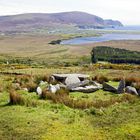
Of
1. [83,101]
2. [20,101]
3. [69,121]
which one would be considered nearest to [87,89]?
[83,101]

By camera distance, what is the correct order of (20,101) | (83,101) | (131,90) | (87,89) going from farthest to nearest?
(87,89)
(131,90)
(83,101)
(20,101)

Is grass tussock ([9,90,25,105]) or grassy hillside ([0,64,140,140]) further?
grass tussock ([9,90,25,105])

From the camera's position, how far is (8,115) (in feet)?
50.3

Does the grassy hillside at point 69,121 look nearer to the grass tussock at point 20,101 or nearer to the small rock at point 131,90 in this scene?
the grass tussock at point 20,101

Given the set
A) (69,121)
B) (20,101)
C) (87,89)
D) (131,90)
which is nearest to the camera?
(69,121)

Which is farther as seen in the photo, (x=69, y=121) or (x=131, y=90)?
(x=131, y=90)

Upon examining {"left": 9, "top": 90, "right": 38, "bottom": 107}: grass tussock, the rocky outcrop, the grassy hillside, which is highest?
{"left": 9, "top": 90, "right": 38, "bottom": 107}: grass tussock

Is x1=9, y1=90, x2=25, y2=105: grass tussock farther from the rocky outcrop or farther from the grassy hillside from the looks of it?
the rocky outcrop

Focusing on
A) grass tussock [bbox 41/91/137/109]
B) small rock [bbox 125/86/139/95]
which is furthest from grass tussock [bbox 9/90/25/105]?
small rock [bbox 125/86/139/95]

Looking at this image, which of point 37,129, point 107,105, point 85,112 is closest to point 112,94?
point 107,105

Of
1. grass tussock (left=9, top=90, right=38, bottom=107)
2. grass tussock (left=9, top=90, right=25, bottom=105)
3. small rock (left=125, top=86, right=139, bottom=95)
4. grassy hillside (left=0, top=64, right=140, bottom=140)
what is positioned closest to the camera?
grassy hillside (left=0, top=64, right=140, bottom=140)

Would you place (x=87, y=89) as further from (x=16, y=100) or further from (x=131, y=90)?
(x=16, y=100)

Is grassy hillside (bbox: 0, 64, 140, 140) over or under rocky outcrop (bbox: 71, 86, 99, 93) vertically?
over

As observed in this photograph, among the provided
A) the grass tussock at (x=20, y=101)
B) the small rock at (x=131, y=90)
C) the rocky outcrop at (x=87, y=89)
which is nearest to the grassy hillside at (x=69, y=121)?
the grass tussock at (x=20, y=101)
